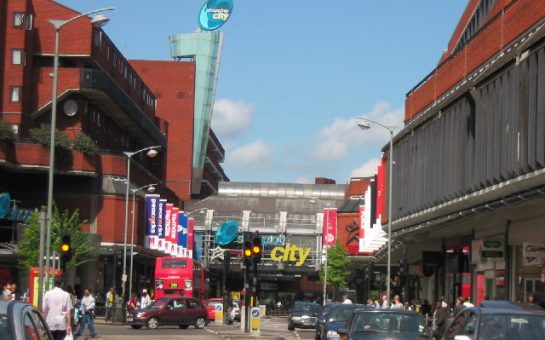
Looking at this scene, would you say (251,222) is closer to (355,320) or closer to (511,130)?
(511,130)

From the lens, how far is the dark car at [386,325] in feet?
63.3

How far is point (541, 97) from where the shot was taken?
26188mm

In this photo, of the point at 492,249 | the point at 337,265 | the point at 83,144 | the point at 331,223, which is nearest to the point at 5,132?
the point at 83,144

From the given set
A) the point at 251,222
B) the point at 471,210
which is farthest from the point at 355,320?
the point at 251,222

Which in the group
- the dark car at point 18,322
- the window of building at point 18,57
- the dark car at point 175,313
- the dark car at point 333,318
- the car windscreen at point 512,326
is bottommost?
the dark car at point 175,313

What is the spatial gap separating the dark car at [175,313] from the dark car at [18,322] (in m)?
40.9

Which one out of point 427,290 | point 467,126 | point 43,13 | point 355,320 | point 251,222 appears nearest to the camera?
point 355,320

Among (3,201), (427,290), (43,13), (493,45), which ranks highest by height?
(43,13)

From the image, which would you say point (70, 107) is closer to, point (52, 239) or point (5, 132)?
Answer: point (5, 132)

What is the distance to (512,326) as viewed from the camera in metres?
13.9

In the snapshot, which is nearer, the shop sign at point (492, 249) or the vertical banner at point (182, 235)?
the shop sign at point (492, 249)

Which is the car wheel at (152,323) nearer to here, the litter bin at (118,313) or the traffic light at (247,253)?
the litter bin at (118,313)

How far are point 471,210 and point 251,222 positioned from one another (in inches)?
3755

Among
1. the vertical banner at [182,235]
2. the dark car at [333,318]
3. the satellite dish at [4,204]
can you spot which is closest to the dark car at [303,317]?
the satellite dish at [4,204]
